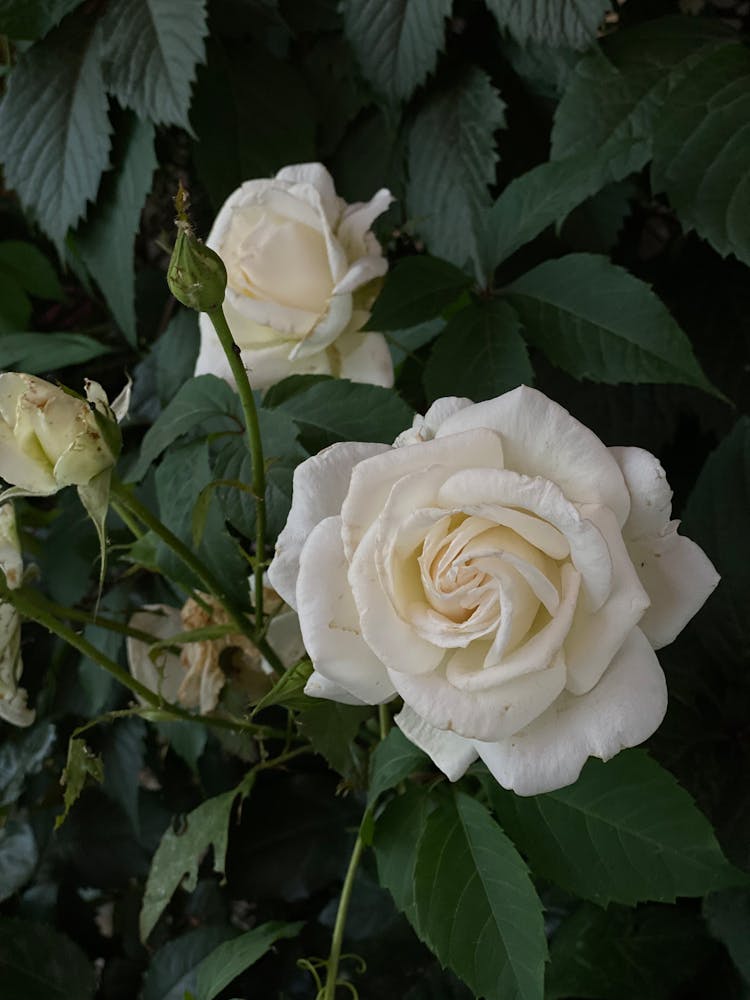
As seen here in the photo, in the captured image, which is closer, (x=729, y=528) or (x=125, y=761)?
(x=729, y=528)

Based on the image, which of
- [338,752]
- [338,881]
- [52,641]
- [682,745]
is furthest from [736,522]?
[52,641]

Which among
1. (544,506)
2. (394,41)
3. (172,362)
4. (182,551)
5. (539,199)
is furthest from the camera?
(172,362)

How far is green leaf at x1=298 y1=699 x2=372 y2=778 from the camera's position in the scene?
408 millimetres

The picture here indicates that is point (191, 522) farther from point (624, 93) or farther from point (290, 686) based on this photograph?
point (624, 93)

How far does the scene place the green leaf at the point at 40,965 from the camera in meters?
0.54

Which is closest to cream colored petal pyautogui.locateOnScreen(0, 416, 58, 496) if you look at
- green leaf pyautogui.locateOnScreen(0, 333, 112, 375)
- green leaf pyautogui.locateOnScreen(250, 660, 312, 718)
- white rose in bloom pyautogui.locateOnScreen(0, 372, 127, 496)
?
white rose in bloom pyautogui.locateOnScreen(0, 372, 127, 496)

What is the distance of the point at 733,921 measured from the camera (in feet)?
1.71

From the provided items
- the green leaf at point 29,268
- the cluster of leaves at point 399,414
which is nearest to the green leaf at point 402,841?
the cluster of leaves at point 399,414

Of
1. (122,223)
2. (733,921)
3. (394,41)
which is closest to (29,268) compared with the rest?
(122,223)

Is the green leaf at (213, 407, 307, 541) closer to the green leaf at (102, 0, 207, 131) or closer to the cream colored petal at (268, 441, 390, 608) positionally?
the cream colored petal at (268, 441, 390, 608)

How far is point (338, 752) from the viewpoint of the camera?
412 millimetres

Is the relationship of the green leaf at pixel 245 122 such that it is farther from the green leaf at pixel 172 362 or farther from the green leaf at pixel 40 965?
the green leaf at pixel 40 965

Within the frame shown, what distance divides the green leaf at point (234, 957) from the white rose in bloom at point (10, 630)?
0.49 ft

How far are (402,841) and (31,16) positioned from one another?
553mm
